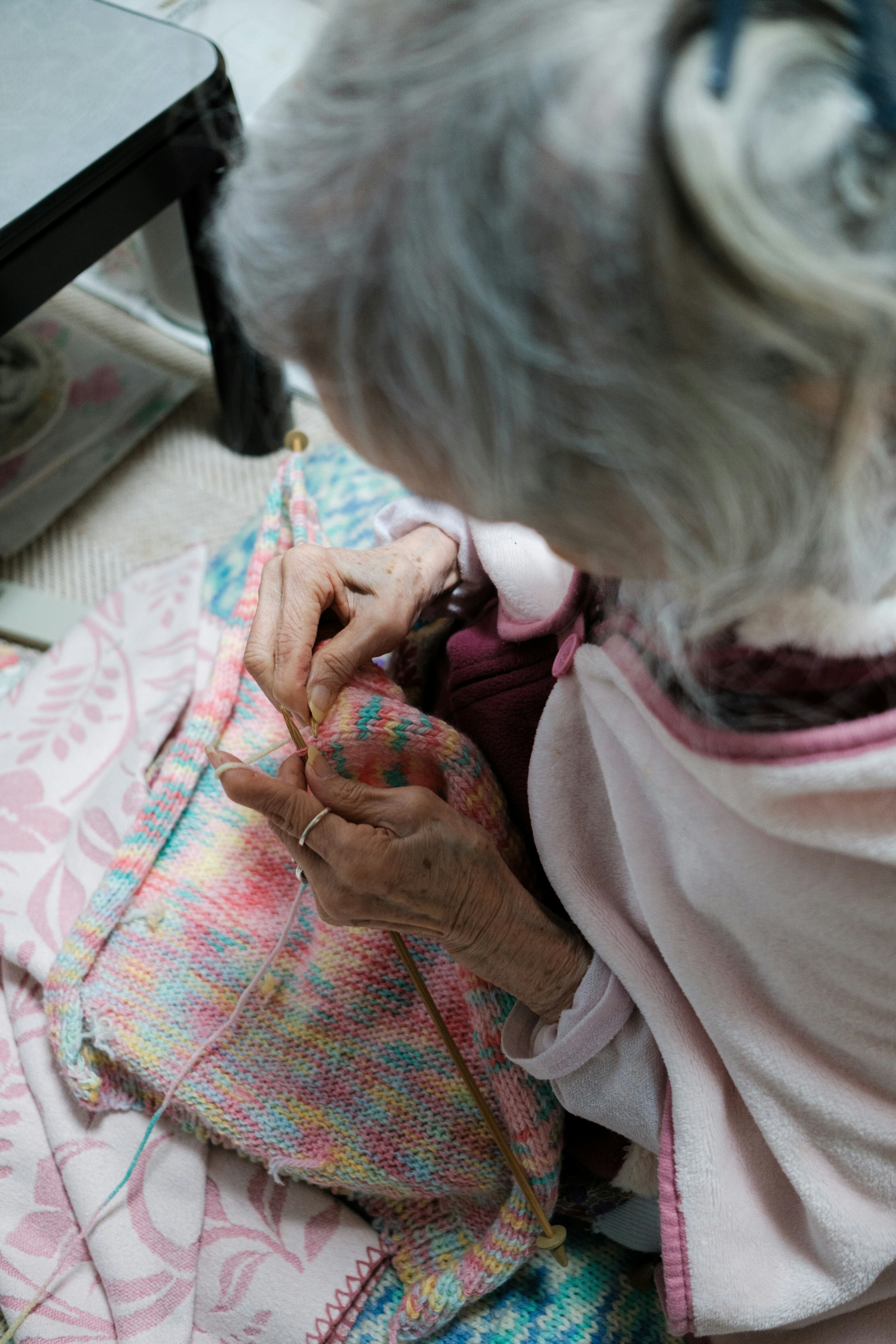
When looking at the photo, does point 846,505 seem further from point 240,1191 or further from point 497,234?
point 240,1191

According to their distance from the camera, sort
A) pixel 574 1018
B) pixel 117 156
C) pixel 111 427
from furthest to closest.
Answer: pixel 111 427
pixel 117 156
pixel 574 1018

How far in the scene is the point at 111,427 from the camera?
1608 millimetres

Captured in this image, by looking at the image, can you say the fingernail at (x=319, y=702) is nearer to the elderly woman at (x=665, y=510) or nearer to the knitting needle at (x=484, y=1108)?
the elderly woman at (x=665, y=510)

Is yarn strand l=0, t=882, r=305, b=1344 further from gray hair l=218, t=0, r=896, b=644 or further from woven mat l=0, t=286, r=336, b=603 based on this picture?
woven mat l=0, t=286, r=336, b=603

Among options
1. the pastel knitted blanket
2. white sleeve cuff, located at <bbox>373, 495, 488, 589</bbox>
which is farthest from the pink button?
white sleeve cuff, located at <bbox>373, 495, 488, 589</bbox>

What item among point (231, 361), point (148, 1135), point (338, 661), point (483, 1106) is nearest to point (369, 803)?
point (338, 661)

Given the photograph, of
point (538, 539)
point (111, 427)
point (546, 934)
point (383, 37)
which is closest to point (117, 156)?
point (111, 427)

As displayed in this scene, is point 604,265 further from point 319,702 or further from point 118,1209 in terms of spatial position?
point 118,1209

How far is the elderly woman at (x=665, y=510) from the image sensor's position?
0.34 meters

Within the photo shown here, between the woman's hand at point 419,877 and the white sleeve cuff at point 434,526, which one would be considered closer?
the woman's hand at point 419,877

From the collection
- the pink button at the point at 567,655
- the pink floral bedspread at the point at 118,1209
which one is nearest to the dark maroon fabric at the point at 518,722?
the pink button at the point at 567,655

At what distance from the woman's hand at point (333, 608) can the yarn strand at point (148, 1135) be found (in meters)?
0.06

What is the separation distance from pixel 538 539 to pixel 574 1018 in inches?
14.9

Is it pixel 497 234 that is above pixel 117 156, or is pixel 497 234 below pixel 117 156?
above
